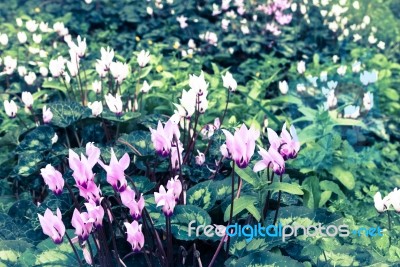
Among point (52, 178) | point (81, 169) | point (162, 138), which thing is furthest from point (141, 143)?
point (81, 169)

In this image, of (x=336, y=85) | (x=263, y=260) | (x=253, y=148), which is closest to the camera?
(x=253, y=148)

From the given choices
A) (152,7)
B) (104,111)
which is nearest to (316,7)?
(152,7)

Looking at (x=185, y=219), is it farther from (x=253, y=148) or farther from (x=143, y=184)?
(x=253, y=148)

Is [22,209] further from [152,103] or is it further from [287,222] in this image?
[152,103]

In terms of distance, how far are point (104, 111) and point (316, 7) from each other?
373 centimetres

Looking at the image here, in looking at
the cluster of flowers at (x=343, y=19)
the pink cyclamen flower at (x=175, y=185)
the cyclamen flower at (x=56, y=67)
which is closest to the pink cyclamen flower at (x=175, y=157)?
the pink cyclamen flower at (x=175, y=185)

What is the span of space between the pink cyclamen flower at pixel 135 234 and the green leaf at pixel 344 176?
4.97ft

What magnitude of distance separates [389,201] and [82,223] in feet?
3.83

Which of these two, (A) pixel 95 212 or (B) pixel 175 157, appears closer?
(A) pixel 95 212

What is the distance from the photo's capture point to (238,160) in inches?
68.3

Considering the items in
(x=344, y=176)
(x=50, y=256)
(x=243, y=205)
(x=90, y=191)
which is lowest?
(x=344, y=176)

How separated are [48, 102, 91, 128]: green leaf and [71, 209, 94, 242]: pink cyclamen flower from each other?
3.84 feet

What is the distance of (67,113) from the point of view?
9.25 ft

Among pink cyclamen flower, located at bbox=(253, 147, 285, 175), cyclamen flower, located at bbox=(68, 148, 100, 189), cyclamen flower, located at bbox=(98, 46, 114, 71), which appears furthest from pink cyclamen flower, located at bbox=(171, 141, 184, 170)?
cyclamen flower, located at bbox=(98, 46, 114, 71)
